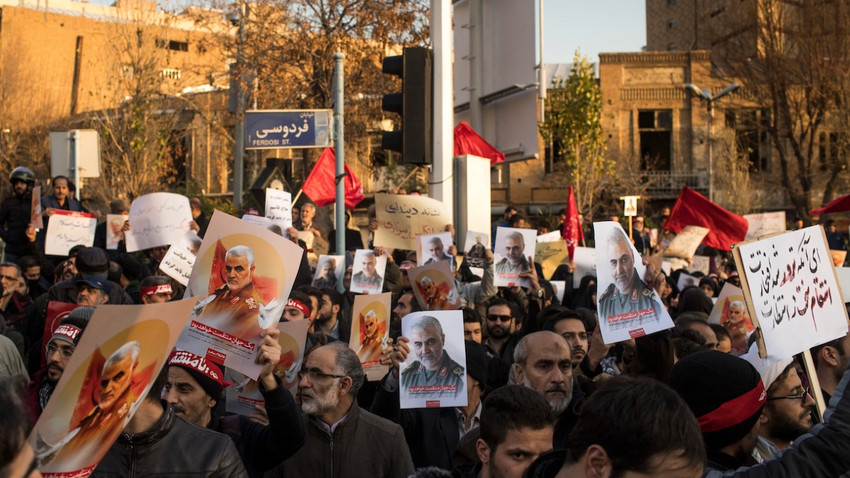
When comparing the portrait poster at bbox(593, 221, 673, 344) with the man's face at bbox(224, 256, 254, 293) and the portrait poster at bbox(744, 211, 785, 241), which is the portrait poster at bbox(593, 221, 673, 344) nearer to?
the man's face at bbox(224, 256, 254, 293)

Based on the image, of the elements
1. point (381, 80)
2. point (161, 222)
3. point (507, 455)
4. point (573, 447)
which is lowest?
point (507, 455)

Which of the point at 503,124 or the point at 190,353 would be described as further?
the point at 503,124

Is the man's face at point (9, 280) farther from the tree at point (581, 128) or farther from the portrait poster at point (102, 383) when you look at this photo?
the tree at point (581, 128)

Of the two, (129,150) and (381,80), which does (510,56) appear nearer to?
(381,80)

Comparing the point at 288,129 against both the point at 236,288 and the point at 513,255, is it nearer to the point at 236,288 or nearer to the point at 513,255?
the point at 513,255

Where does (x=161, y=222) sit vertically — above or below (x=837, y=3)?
below

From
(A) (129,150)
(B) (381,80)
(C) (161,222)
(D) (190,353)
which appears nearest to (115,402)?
(D) (190,353)

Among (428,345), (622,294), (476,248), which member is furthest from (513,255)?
(428,345)

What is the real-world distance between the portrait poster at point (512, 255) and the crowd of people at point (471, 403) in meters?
0.03

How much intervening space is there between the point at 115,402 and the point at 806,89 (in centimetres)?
3735

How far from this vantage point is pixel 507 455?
4.02 metres

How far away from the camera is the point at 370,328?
6852 millimetres

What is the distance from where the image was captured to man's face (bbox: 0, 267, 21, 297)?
8648 mm

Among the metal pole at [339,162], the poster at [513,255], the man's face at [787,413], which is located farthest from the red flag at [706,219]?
the man's face at [787,413]
